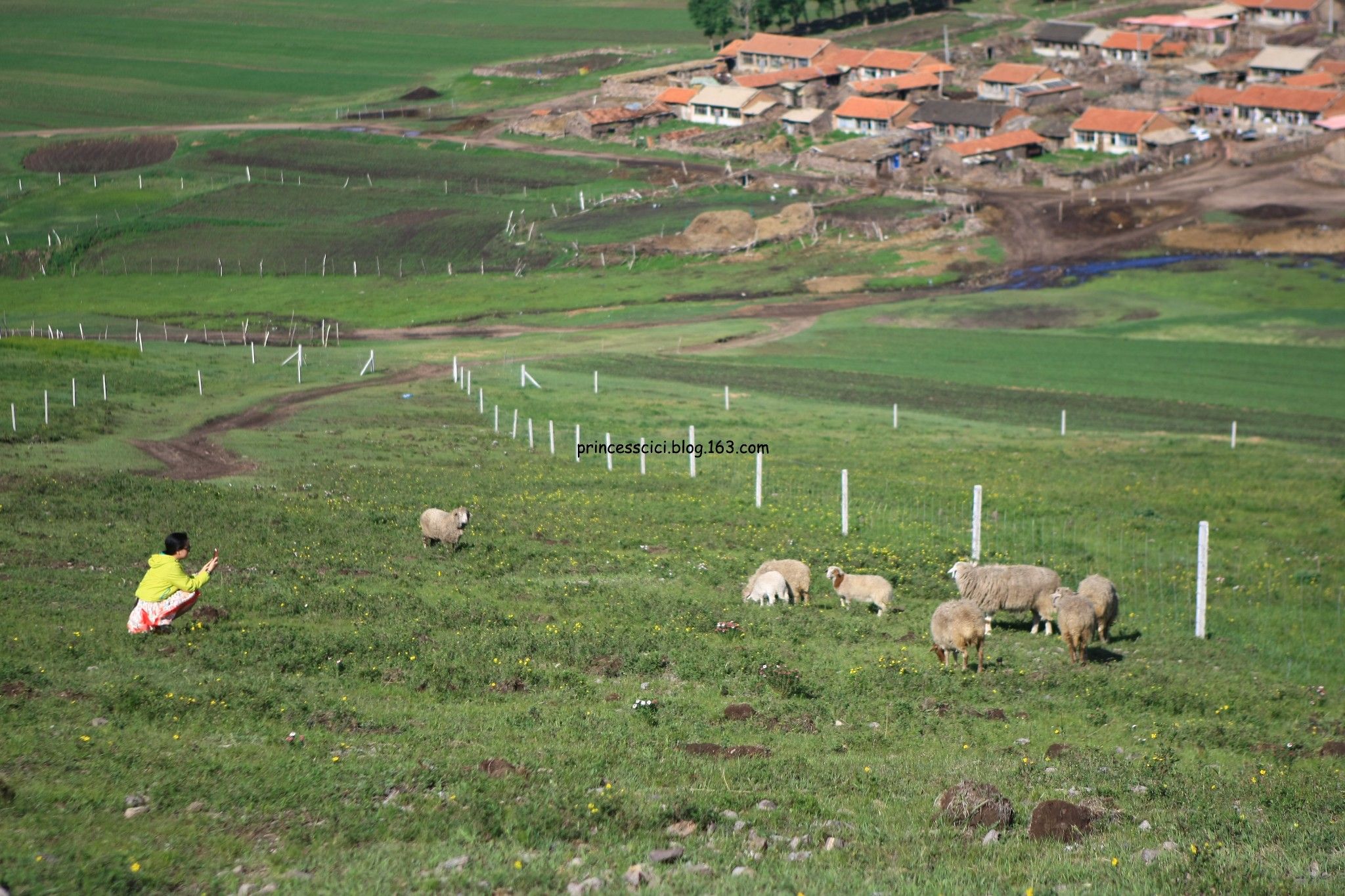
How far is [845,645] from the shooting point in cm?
2288

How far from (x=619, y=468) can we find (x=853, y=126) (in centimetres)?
10430

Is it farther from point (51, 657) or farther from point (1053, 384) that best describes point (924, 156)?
point (51, 657)

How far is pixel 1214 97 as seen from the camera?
440ft

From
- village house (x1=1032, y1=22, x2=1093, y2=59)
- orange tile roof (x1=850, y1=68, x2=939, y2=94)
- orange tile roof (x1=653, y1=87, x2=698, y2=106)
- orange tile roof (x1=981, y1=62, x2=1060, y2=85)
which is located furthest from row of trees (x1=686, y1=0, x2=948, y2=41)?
orange tile roof (x1=981, y1=62, x2=1060, y2=85)

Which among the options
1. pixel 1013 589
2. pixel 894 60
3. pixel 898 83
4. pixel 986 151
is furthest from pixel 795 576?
pixel 894 60

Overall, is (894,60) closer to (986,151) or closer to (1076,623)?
(986,151)

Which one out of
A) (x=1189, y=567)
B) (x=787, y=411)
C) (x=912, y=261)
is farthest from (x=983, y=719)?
(x=912, y=261)

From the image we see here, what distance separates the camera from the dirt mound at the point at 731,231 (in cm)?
10538

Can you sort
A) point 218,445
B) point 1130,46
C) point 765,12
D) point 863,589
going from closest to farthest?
point 863,589
point 218,445
point 1130,46
point 765,12

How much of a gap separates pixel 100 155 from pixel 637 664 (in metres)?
132

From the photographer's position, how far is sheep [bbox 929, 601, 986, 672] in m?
21.2

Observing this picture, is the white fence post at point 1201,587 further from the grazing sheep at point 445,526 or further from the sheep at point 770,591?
the grazing sheep at point 445,526

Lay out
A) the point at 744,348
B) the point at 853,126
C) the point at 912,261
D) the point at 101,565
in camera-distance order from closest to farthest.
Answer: the point at 101,565 → the point at 744,348 → the point at 912,261 → the point at 853,126

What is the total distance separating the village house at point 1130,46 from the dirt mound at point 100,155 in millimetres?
106053
